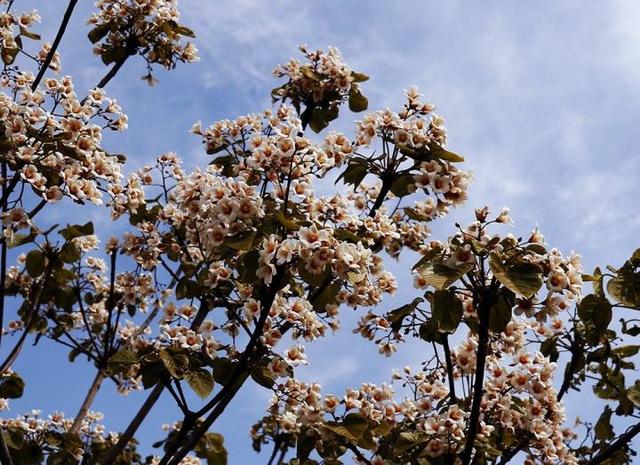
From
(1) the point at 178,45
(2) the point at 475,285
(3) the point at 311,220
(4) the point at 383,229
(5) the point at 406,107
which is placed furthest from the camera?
(1) the point at 178,45

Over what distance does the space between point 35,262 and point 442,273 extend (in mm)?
3047

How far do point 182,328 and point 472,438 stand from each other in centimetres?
162

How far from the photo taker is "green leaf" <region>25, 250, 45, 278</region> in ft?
16.6

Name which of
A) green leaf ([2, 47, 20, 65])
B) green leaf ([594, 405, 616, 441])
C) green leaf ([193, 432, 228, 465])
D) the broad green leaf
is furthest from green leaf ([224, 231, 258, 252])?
green leaf ([2, 47, 20, 65])

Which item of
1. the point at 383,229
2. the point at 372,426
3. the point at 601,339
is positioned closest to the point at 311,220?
the point at 383,229

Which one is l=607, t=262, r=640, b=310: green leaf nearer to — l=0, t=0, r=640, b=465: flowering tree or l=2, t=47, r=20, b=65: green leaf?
l=0, t=0, r=640, b=465: flowering tree

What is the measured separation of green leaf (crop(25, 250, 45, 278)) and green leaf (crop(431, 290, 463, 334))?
9.45 feet

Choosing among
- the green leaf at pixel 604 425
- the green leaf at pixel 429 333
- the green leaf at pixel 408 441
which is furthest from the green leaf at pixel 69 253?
the green leaf at pixel 604 425

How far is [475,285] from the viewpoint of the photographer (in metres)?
3.61

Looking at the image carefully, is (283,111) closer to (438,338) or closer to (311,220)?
(311,220)

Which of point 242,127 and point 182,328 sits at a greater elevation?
point 242,127

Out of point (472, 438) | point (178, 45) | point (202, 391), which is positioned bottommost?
point (472, 438)

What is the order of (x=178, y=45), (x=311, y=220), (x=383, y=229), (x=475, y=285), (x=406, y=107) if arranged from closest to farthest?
(x=475, y=285)
(x=311, y=220)
(x=383, y=229)
(x=406, y=107)
(x=178, y=45)

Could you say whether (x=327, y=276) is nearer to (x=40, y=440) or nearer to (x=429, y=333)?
(x=429, y=333)
